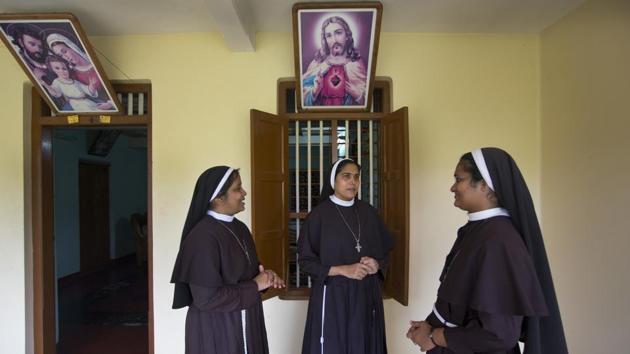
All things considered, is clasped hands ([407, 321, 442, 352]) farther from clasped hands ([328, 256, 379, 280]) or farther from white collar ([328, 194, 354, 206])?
white collar ([328, 194, 354, 206])

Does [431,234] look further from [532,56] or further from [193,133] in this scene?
[193,133]

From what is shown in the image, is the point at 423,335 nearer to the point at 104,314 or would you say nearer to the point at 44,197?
the point at 44,197

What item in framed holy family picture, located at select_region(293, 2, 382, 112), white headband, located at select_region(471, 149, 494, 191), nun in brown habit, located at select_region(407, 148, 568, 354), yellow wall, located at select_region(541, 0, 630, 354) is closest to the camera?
nun in brown habit, located at select_region(407, 148, 568, 354)

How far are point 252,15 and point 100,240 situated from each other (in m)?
6.02

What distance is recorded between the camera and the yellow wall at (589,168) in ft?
7.45

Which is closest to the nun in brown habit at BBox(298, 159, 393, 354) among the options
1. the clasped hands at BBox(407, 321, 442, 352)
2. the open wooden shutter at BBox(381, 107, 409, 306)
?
the open wooden shutter at BBox(381, 107, 409, 306)

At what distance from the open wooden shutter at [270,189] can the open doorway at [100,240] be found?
1.93 meters

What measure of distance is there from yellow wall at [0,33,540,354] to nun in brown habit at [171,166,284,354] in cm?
126

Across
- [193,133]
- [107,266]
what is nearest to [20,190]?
[193,133]

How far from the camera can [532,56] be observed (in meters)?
3.16

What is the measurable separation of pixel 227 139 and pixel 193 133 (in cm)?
31

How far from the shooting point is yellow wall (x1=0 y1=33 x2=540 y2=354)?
315cm

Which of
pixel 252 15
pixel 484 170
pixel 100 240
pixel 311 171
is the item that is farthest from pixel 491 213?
pixel 100 240

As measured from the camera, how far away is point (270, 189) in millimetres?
2969
